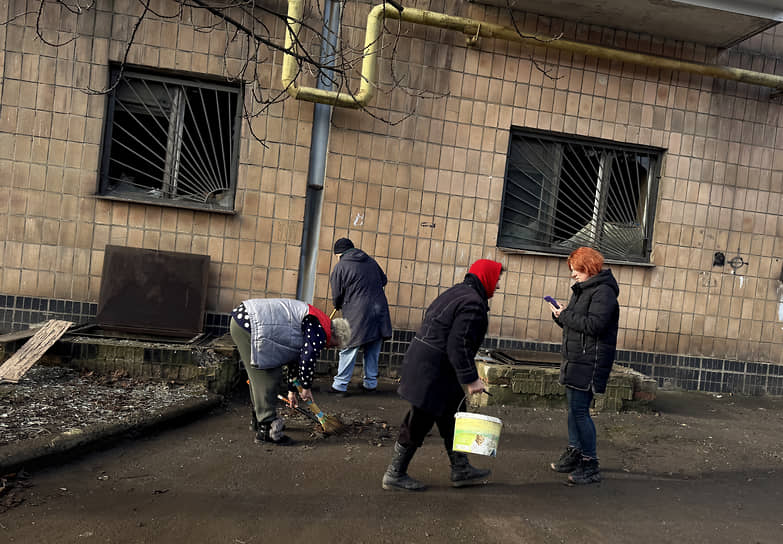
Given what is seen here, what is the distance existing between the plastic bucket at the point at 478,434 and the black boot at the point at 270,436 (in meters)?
1.50

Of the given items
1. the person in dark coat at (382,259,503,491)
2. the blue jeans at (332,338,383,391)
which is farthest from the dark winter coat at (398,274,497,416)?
the blue jeans at (332,338,383,391)

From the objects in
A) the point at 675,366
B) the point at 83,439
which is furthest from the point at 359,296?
the point at 675,366

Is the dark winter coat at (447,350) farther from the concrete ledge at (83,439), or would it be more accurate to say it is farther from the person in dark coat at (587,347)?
the concrete ledge at (83,439)

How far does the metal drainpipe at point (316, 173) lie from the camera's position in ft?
21.0

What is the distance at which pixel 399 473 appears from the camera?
3682 mm

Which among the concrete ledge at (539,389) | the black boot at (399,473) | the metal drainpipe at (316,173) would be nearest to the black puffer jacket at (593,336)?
the black boot at (399,473)

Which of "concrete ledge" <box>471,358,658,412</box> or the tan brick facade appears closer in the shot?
"concrete ledge" <box>471,358,658,412</box>

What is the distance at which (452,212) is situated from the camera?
668 cm

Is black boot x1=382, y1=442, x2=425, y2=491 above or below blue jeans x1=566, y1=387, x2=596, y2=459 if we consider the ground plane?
below

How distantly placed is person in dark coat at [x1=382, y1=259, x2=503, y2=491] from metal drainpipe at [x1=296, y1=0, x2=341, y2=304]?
309cm

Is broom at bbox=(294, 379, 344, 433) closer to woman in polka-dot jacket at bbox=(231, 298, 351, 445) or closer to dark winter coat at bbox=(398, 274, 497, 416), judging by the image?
woman in polka-dot jacket at bbox=(231, 298, 351, 445)

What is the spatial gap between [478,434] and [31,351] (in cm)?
390

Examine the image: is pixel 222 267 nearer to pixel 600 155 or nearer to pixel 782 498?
pixel 600 155

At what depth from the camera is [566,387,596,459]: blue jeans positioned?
3998mm
